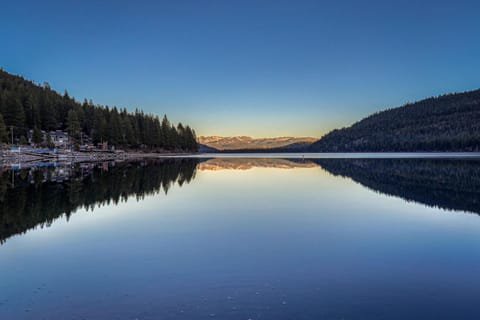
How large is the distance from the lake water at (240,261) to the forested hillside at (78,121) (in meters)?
75.3

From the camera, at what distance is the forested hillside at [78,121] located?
295 ft

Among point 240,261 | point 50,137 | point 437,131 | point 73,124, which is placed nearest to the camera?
point 240,261

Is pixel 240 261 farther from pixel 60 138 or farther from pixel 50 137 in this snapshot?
pixel 60 138

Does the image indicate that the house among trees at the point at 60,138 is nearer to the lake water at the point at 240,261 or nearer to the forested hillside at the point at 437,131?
the lake water at the point at 240,261

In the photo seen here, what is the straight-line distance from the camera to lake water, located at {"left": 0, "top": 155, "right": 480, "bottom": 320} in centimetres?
567

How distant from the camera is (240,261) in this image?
8.03m

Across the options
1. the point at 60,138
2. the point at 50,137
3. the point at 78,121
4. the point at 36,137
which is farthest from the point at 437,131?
the point at 36,137

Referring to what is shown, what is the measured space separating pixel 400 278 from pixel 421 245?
3072 millimetres

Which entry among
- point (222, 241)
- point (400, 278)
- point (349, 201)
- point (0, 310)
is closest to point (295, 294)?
point (400, 278)

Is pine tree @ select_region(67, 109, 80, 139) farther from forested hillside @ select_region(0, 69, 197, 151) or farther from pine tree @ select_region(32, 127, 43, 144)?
pine tree @ select_region(32, 127, 43, 144)

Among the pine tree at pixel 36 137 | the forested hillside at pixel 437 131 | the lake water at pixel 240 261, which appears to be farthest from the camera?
the forested hillside at pixel 437 131

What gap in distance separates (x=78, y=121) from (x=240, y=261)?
109909 mm

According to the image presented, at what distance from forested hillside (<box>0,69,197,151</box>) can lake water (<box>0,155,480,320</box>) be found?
7527cm

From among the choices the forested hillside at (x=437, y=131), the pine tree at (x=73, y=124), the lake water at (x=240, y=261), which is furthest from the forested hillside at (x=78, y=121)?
the forested hillside at (x=437, y=131)
